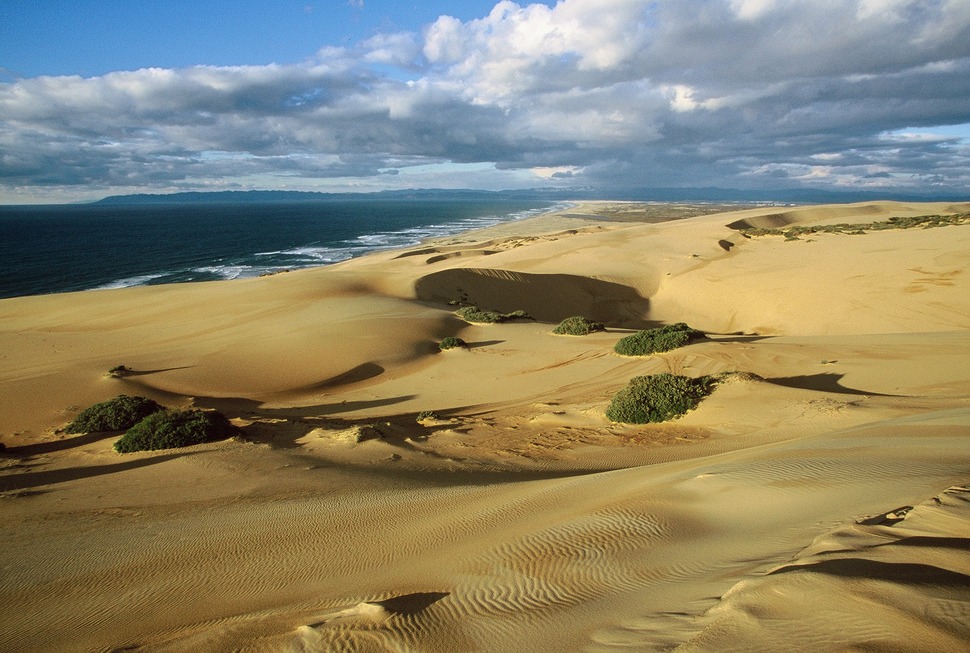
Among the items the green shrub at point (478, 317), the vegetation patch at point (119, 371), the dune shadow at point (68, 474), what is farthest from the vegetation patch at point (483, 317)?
the dune shadow at point (68, 474)

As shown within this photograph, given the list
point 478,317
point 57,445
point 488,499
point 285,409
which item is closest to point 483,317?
point 478,317

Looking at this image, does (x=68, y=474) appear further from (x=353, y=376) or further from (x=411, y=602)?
(x=353, y=376)

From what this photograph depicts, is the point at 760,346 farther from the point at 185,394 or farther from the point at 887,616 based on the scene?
the point at 185,394

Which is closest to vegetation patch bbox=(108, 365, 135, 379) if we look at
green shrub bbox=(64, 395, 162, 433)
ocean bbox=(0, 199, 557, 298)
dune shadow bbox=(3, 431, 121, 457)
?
green shrub bbox=(64, 395, 162, 433)

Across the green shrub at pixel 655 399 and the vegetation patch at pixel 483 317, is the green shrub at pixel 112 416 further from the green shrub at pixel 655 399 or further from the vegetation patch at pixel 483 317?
the vegetation patch at pixel 483 317

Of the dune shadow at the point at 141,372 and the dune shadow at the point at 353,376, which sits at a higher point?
the dune shadow at the point at 141,372

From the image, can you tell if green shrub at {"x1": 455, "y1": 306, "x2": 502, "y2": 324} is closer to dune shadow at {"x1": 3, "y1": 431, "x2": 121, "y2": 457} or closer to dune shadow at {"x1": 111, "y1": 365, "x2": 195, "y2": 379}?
dune shadow at {"x1": 111, "y1": 365, "x2": 195, "y2": 379}
